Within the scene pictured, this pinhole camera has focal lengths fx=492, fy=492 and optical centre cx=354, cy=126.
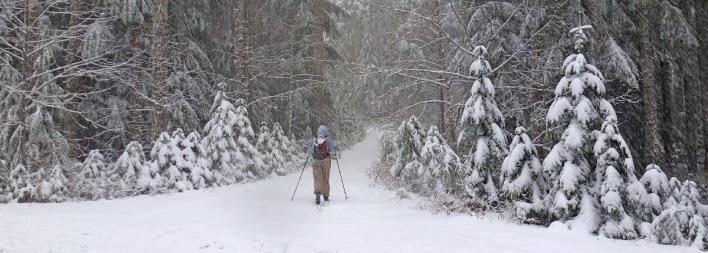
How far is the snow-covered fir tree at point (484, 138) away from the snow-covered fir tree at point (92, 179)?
29.5 feet

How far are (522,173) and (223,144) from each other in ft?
29.9

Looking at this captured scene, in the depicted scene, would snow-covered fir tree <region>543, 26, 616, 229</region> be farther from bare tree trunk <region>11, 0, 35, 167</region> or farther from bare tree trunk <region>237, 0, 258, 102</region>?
bare tree trunk <region>237, 0, 258, 102</region>

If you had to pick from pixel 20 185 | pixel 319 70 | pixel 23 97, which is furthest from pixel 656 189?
pixel 319 70

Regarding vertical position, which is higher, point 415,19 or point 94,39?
point 415,19

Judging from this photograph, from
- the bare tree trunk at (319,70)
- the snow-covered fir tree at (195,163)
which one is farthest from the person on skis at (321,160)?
the bare tree trunk at (319,70)

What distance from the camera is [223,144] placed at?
14906mm

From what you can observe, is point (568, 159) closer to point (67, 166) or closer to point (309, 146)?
point (309, 146)

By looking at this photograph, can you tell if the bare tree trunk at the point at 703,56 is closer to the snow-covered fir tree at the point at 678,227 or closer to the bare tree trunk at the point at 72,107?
the snow-covered fir tree at the point at 678,227

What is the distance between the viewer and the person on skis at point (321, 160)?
36.0ft

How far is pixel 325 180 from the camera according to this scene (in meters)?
Answer: 11.2

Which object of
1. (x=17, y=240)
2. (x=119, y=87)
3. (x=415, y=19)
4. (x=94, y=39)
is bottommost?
(x=17, y=240)

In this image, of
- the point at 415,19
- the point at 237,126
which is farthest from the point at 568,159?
the point at 237,126

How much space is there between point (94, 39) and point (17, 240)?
836 cm

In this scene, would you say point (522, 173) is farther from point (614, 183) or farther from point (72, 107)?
point (72, 107)
